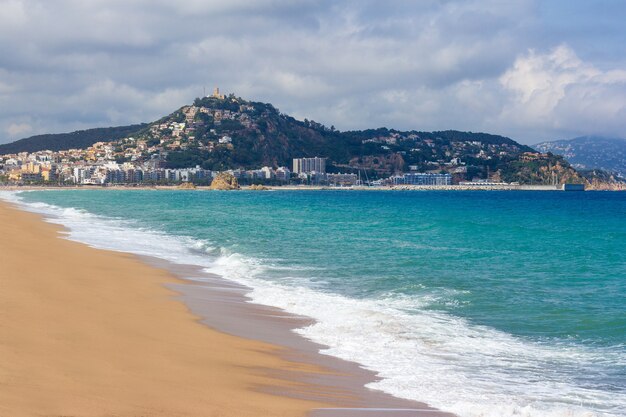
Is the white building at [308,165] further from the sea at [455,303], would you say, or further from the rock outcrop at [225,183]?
the sea at [455,303]

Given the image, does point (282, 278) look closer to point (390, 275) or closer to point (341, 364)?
point (390, 275)

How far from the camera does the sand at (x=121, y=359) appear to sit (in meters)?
5.84

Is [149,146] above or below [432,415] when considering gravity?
above

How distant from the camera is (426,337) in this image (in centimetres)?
986

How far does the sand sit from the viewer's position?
5844 millimetres

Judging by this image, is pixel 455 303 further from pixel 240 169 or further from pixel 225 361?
pixel 240 169

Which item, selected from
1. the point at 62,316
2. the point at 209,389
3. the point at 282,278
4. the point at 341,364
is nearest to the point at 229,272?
the point at 282,278

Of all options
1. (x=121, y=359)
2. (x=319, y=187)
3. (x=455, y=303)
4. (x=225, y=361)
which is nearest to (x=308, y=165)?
(x=319, y=187)

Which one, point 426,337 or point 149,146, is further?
point 149,146

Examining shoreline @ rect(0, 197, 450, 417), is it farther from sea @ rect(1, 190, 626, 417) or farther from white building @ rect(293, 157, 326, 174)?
white building @ rect(293, 157, 326, 174)

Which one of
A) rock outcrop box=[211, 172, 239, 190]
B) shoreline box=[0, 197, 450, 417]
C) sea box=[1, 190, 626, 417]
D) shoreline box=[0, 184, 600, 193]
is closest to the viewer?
shoreline box=[0, 197, 450, 417]

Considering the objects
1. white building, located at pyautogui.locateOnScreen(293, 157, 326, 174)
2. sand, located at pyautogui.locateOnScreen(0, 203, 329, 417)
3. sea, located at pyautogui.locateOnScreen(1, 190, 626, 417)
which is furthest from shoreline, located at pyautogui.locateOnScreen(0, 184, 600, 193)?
sand, located at pyautogui.locateOnScreen(0, 203, 329, 417)

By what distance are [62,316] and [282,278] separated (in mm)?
7195

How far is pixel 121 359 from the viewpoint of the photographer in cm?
737
